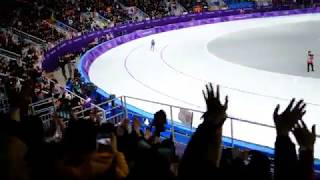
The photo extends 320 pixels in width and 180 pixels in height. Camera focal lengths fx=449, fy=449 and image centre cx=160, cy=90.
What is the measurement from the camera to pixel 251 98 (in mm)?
14945

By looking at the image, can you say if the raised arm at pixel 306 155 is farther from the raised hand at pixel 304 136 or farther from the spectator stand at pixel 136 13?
the spectator stand at pixel 136 13

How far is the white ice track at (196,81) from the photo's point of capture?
13202mm

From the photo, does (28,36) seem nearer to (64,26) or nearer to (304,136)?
(64,26)

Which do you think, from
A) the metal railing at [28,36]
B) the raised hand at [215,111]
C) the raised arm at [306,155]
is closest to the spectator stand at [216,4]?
the metal railing at [28,36]

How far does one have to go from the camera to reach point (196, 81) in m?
18.2

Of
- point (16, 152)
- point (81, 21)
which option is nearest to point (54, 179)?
point (16, 152)

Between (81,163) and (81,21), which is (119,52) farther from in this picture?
(81,163)

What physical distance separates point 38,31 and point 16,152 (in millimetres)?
25714

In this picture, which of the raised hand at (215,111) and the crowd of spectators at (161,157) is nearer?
the crowd of spectators at (161,157)

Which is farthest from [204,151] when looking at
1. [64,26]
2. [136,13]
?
[136,13]

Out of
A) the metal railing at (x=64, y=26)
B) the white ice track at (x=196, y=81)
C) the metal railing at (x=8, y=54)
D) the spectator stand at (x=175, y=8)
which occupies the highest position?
the spectator stand at (x=175, y=8)

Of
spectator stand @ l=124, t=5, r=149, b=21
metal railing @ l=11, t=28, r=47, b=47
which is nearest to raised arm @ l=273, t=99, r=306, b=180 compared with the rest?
metal railing @ l=11, t=28, r=47, b=47

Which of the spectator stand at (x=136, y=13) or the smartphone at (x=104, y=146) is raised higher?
the smartphone at (x=104, y=146)

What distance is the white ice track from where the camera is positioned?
13202 mm
